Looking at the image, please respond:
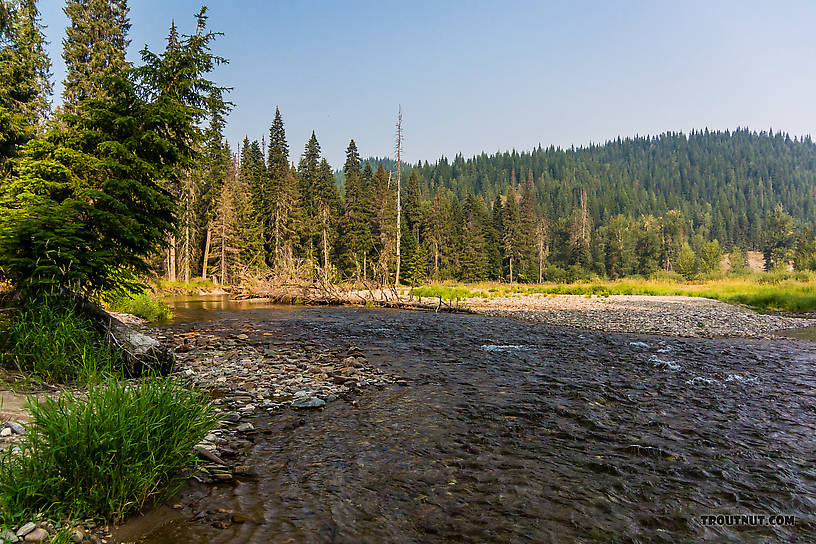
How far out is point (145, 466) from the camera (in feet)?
11.5

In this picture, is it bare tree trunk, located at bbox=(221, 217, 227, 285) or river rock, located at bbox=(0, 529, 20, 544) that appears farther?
bare tree trunk, located at bbox=(221, 217, 227, 285)

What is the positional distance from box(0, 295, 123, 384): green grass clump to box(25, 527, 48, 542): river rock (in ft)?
10.7

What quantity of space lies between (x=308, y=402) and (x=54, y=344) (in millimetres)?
4016

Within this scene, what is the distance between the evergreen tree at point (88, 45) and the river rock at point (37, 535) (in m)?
32.4

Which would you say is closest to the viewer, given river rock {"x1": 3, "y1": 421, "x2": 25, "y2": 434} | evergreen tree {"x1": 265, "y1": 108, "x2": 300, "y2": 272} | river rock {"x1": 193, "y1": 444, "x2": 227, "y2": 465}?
river rock {"x1": 3, "y1": 421, "x2": 25, "y2": 434}

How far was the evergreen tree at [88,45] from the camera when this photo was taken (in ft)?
89.5

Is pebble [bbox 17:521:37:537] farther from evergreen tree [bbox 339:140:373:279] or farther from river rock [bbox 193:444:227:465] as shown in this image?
evergreen tree [bbox 339:140:373:279]

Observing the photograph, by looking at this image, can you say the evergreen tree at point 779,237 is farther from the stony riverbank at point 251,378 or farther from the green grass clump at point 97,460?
the green grass clump at point 97,460

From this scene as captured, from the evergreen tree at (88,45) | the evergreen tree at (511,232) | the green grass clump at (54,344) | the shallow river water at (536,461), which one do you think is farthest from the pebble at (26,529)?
the evergreen tree at (511,232)

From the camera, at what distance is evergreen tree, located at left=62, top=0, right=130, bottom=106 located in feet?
89.5

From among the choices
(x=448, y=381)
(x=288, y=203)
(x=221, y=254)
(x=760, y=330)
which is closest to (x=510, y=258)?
(x=288, y=203)

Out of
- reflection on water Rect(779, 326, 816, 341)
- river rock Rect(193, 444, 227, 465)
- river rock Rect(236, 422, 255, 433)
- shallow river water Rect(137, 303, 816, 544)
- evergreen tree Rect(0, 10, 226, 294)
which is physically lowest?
shallow river water Rect(137, 303, 816, 544)

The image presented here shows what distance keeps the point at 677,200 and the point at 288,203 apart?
167 metres

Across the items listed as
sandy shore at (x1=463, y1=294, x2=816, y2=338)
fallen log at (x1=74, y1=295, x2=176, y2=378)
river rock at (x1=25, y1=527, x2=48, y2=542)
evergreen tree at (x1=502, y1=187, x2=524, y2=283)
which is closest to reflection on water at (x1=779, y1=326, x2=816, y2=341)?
sandy shore at (x1=463, y1=294, x2=816, y2=338)
